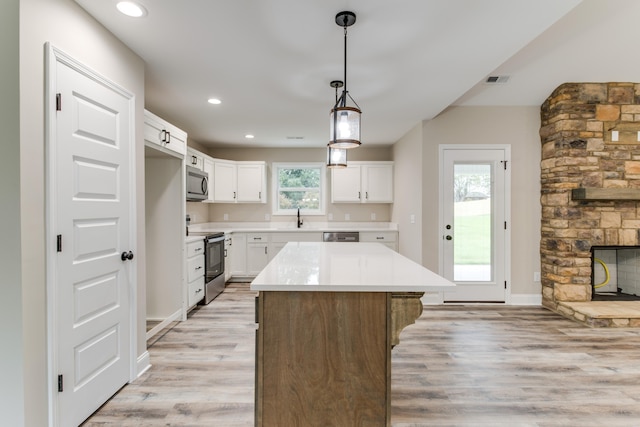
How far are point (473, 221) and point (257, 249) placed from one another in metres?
3.34

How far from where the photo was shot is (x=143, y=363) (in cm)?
243

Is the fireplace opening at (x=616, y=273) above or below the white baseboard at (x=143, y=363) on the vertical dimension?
above

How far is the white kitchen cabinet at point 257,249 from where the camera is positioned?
541 cm

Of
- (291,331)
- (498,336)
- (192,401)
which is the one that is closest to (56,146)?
(291,331)

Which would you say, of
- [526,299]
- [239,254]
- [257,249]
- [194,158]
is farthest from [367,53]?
[239,254]

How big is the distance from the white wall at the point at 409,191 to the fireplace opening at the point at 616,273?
7.05 ft

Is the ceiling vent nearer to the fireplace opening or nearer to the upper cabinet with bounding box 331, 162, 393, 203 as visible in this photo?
the upper cabinet with bounding box 331, 162, 393, 203

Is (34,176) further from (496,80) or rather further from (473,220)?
(473,220)

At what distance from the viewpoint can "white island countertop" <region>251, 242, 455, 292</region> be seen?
1.56m

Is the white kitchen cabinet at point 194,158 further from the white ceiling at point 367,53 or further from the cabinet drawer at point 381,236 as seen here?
the cabinet drawer at point 381,236

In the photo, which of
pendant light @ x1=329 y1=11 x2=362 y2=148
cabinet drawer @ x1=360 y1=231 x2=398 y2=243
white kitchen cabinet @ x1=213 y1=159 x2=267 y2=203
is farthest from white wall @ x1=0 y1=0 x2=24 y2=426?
cabinet drawer @ x1=360 y1=231 x2=398 y2=243

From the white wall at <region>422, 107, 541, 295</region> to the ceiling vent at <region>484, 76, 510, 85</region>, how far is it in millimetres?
560

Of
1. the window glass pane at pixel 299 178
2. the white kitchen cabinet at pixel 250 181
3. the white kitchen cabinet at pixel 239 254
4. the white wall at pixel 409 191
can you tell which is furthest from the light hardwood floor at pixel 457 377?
the window glass pane at pixel 299 178

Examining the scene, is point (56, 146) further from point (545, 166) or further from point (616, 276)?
point (616, 276)
